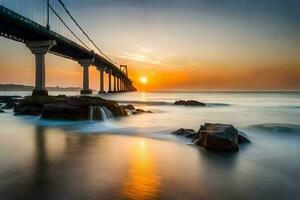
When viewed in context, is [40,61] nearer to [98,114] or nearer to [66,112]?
[66,112]

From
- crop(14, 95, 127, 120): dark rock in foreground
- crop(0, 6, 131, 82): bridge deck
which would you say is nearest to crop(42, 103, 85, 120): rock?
crop(14, 95, 127, 120): dark rock in foreground

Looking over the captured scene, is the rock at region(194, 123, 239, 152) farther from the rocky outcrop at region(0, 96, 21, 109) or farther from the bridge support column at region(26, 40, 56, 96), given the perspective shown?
the bridge support column at region(26, 40, 56, 96)

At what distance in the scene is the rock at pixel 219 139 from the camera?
33.0ft

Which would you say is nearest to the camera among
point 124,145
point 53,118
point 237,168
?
point 237,168

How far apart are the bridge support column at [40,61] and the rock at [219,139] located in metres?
38.8

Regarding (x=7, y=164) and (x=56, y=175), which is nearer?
(x=56, y=175)

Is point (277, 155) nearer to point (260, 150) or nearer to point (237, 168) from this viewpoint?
point (260, 150)

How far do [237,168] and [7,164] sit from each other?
658 cm

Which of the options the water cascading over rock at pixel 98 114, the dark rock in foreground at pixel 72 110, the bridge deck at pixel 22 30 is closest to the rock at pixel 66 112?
the dark rock in foreground at pixel 72 110

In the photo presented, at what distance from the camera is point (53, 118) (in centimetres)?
2083

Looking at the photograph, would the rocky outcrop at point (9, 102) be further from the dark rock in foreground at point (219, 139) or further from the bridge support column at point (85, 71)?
the dark rock in foreground at point (219, 139)

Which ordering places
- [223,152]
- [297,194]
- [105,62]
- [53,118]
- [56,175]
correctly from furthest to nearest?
[105,62]
[53,118]
[223,152]
[56,175]
[297,194]

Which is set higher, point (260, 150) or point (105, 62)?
point (105, 62)

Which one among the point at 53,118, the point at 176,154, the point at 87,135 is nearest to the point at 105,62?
the point at 53,118
